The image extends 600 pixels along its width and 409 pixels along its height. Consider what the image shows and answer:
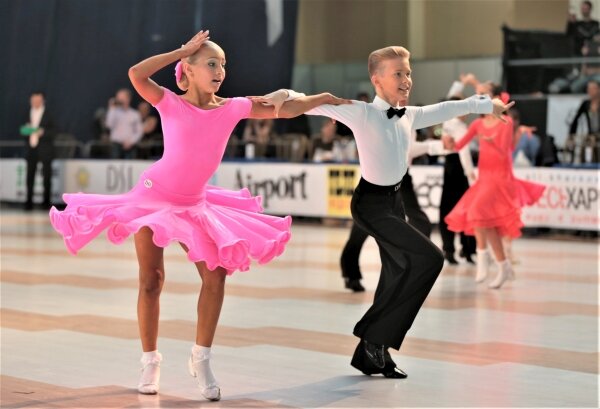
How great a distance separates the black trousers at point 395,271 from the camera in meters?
7.42

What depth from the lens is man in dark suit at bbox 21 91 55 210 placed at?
2425 cm

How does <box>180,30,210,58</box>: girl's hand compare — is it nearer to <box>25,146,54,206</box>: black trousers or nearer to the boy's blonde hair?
the boy's blonde hair

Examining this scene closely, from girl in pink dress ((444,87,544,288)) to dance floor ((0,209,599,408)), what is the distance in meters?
0.51

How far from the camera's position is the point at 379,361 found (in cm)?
743

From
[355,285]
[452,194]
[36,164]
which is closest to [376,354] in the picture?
[355,285]

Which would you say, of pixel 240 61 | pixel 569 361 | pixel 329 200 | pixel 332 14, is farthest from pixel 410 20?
pixel 569 361

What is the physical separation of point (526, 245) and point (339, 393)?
35.5ft

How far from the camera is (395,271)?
7516 mm

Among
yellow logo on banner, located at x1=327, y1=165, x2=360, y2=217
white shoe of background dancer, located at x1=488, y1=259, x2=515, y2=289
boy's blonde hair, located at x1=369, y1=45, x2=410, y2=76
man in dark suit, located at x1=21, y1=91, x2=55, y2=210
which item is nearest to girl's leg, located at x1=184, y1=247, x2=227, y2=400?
boy's blonde hair, located at x1=369, y1=45, x2=410, y2=76

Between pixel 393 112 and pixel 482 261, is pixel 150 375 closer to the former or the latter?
pixel 393 112

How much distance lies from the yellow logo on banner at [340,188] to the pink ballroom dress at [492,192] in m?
7.42

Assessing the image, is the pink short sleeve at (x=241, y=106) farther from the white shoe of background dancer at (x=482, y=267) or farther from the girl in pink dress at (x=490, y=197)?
the white shoe of background dancer at (x=482, y=267)

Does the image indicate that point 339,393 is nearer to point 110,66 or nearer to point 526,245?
point 526,245

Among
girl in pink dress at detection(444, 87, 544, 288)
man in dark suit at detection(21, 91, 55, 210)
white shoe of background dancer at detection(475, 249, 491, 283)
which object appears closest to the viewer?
girl in pink dress at detection(444, 87, 544, 288)
